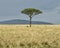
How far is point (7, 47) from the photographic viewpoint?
36.9 feet

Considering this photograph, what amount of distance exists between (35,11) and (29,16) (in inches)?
110

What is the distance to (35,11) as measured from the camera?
246ft

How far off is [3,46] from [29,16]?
64240 mm

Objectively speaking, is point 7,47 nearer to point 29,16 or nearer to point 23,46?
point 23,46

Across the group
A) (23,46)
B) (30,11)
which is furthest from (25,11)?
(23,46)

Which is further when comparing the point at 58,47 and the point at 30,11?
the point at 30,11

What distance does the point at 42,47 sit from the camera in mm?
11641

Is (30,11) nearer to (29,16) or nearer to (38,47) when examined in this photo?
(29,16)

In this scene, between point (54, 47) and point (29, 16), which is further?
point (29, 16)

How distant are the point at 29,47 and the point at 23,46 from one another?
0.50m

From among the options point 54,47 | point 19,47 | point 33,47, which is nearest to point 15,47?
point 19,47

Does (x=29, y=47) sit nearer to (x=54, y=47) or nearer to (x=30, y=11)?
(x=54, y=47)

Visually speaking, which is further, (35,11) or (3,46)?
(35,11)

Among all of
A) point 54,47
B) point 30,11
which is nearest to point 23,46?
point 54,47
